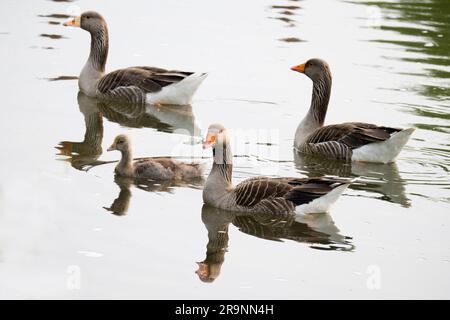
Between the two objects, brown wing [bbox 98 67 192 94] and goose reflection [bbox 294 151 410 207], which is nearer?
goose reflection [bbox 294 151 410 207]

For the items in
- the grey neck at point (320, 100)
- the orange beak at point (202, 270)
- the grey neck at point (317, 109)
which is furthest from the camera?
the grey neck at point (320, 100)

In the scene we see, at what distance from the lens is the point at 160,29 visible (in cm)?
2234

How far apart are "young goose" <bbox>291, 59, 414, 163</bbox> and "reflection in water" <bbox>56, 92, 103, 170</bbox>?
3060mm

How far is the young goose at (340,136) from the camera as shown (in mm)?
14172

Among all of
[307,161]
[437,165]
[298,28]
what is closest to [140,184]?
[307,161]

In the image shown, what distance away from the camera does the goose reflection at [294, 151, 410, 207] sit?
13.0 m

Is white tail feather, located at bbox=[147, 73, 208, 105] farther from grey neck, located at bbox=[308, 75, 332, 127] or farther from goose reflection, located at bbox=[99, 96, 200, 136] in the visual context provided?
grey neck, located at bbox=[308, 75, 332, 127]

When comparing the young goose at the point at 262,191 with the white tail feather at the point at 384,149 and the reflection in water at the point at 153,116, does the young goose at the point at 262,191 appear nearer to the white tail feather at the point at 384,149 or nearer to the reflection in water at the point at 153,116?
the white tail feather at the point at 384,149

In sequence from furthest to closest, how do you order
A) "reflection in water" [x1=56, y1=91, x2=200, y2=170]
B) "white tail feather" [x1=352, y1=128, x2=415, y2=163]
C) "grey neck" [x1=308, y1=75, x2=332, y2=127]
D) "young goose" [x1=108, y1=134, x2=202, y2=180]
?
"grey neck" [x1=308, y1=75, x2=332, y2=127], "white tail feather" [x1=352, y1=128, x2=415, y2=163], "reflection in water" [x1=56, y1=91, x2=200, y2=170], "young goose" [x1=108, y1=134, x2=202, y2=180]

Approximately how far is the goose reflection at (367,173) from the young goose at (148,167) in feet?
6.23

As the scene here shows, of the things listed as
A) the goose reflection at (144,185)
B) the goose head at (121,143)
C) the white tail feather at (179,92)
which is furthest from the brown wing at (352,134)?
the goose head at (121,143)

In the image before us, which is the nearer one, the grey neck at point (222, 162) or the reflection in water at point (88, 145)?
the grey neck at point (222, 162)

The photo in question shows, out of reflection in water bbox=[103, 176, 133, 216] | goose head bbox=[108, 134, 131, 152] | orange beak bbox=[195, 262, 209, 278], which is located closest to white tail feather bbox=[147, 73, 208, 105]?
goose head bbox=[108, 134, 131, 152]

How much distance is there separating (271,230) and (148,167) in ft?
7.10
